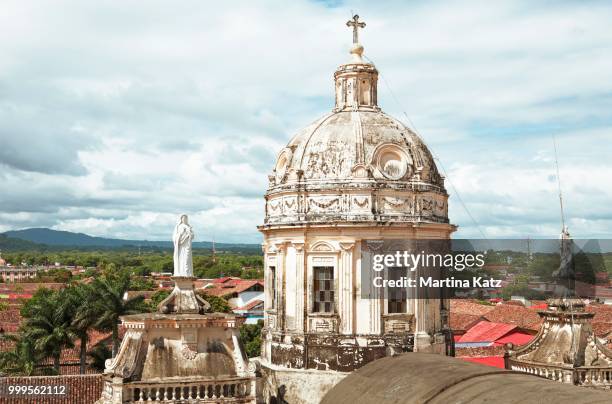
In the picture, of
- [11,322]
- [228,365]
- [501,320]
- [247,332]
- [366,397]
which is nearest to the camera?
[366,397]

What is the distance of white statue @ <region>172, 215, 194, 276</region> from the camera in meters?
18.8

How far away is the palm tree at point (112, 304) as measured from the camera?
129 ft

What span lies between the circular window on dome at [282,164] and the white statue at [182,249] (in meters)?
5.81

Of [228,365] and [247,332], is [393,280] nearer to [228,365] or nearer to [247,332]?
[228,365]

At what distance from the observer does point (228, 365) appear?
17.4m

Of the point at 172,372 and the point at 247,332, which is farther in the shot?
the point at 247,332

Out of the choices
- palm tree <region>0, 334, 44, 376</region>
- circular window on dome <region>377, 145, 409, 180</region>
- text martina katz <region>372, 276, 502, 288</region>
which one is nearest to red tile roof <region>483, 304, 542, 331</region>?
text martina katz <region>372, 276, 502, 288</region>

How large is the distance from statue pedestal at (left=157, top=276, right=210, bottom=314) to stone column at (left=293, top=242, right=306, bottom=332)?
5.06 m

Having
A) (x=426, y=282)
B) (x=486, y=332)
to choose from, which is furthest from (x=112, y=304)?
(x=486, y=332)

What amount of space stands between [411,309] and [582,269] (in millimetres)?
7468

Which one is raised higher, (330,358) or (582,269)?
(582,269)

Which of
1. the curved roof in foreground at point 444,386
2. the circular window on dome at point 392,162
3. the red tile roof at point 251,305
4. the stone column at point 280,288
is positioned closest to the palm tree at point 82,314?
the stone column at point 280,288

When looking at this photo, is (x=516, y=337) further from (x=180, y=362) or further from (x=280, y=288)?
(x=180, y=362)

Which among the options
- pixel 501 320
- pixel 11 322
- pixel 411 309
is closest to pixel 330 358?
pixel 411 309
